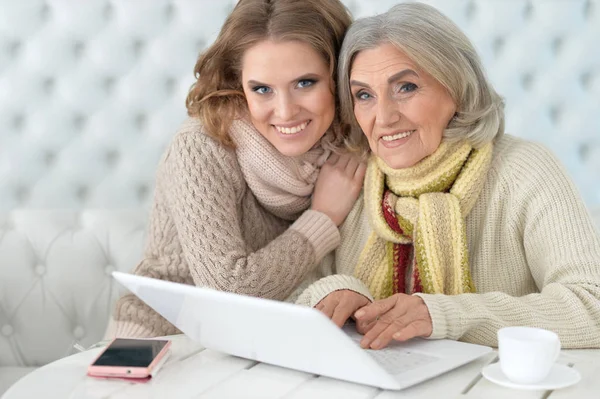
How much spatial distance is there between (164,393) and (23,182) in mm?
1512

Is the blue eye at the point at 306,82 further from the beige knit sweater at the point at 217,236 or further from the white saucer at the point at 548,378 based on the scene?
the white saucer at the point at 548,378

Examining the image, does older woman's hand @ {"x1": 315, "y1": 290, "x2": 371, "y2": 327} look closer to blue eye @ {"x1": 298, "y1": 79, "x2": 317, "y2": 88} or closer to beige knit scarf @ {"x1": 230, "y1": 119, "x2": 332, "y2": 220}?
beige knit scarf @ {"x1": 230, "y1": 119, "x2": 332, "y2": 220}

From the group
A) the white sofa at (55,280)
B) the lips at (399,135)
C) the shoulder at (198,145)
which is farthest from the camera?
the white sofa at (55,280)

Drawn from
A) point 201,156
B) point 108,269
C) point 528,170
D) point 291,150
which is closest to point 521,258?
point 528,170

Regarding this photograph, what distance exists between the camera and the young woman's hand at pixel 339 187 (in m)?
1.88

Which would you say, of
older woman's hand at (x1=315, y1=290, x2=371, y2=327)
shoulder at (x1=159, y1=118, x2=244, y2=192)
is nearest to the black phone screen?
older woman's hand at (x1=315, y1=290, x2=371, y2=327)

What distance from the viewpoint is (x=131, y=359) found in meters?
1.30

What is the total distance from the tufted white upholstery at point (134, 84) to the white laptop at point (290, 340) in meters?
1.15

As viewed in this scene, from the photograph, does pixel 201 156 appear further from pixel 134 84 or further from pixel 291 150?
pixel 134 84

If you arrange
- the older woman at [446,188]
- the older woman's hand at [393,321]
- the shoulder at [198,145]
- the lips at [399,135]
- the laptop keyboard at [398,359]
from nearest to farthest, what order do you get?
1. the laptop keyboard at [398,359]
2. the older woman's hand at [393,321]
3. the older woman at [446,188]
4. the lips at [399,135]
5. the shoulder at [198,145]

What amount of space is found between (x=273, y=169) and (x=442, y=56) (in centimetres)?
44

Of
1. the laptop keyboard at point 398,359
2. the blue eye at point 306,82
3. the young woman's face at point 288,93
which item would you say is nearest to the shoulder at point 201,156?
the young woman's face at point 288,93

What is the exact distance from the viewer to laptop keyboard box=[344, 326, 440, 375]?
4.15 ft

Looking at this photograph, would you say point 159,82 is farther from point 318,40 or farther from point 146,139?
point 318,40
